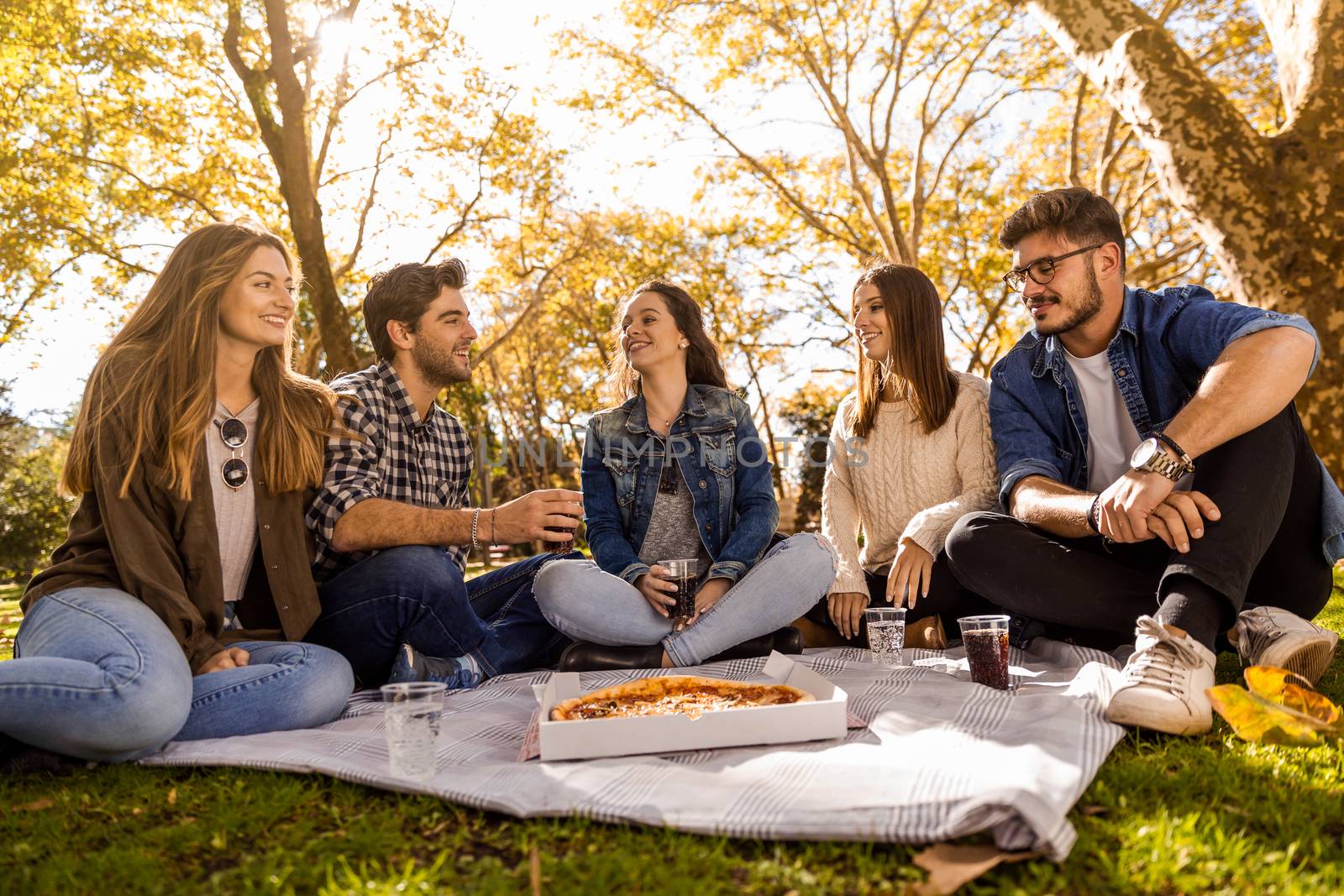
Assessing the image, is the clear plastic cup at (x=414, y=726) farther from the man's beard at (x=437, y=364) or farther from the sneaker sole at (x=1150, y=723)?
the man's beard at (x=437, y=364)

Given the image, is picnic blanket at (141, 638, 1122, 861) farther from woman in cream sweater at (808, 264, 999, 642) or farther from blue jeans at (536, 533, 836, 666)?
woman in cream sweater at (808, 264, 999, 642)

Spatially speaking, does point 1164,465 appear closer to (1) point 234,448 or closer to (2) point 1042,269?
(2) point 1042,269

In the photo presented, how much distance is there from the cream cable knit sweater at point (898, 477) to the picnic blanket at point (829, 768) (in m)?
1.16

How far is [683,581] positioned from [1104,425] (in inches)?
69.5

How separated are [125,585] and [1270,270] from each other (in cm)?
715

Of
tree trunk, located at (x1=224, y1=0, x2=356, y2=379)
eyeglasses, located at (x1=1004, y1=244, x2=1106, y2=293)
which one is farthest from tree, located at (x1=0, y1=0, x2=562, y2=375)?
eyeglasses, located at (x1=1004, y1=244, x2=1106, y2=293)

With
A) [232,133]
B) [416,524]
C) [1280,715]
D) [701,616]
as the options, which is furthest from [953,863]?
[232,133]

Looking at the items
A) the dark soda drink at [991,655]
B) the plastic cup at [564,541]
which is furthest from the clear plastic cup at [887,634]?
the plastic cup at [564,541]

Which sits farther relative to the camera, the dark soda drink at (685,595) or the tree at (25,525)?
the tree at (25,525)

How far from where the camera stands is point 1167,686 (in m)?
2.52

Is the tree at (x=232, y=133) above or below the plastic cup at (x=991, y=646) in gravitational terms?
above

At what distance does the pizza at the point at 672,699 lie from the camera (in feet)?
8.38

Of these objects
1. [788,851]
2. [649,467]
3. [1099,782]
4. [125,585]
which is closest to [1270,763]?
[1099,782]

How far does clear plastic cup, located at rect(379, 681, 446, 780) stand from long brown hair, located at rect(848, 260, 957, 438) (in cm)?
282
